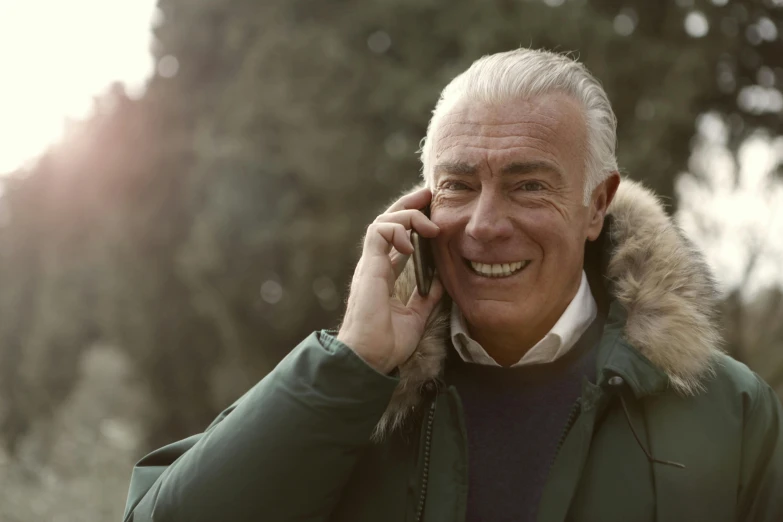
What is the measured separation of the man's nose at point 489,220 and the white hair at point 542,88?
9.2 inches

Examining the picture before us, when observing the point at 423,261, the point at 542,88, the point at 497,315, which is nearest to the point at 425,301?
the point at 423,261

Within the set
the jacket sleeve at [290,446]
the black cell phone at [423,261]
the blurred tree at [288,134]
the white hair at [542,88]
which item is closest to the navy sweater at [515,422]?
the black cell phone at [423,261]

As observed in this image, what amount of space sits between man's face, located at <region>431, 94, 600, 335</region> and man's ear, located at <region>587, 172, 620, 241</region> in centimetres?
10

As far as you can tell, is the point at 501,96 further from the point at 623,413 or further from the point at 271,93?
the point at 271,93

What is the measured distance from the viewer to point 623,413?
2.06 metres

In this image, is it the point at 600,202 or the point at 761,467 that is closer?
the point at 761,467

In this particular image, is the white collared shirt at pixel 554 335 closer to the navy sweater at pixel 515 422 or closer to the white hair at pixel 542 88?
the navy sweater at pixel 515 422

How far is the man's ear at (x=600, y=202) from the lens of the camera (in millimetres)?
2459

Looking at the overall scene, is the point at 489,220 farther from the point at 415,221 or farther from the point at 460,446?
→ the point at 460,446

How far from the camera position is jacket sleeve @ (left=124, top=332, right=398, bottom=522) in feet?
6.54

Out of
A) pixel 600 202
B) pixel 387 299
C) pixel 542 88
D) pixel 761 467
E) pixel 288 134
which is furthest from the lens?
pixel 288 134

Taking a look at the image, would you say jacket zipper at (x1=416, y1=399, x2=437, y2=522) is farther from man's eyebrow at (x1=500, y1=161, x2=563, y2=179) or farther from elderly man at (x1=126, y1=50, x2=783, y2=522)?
man's eyebrow at (x1=500, y1=161, x2=563, y2=179)

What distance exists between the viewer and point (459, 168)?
91.1 inches

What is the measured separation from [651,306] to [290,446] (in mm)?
1014
